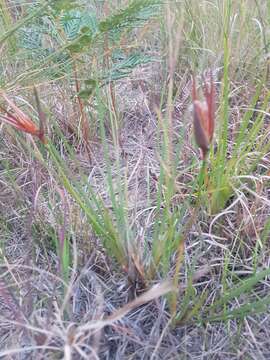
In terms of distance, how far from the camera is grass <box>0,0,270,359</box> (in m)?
0.72

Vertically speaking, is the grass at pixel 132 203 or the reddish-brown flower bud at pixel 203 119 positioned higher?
the reddish-brown flower bud at pixel 203 119

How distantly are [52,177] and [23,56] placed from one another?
1.21 feet

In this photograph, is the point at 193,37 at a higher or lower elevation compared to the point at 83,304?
higher

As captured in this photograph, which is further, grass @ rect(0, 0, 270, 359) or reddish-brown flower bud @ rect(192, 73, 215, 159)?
grass @ rect(0, 0, 270, 359)

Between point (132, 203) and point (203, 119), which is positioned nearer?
point (203, 119)

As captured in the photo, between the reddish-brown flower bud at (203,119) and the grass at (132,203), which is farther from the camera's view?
the grass at (132,203)

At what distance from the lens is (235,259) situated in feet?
2.72

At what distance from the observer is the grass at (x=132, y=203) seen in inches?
28.5

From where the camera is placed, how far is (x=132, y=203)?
0.96 m

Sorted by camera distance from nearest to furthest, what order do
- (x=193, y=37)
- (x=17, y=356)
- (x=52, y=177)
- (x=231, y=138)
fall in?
(x=17, y=356)
(x=52, y=177)
(x=231, y=138)
(x=193, y=37)

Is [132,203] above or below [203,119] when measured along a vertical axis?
below

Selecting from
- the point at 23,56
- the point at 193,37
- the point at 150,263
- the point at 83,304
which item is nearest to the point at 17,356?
the point at 83,304

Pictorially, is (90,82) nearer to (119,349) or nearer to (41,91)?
(41,91)

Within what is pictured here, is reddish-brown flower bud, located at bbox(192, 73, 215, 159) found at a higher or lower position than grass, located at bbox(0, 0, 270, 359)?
higher
